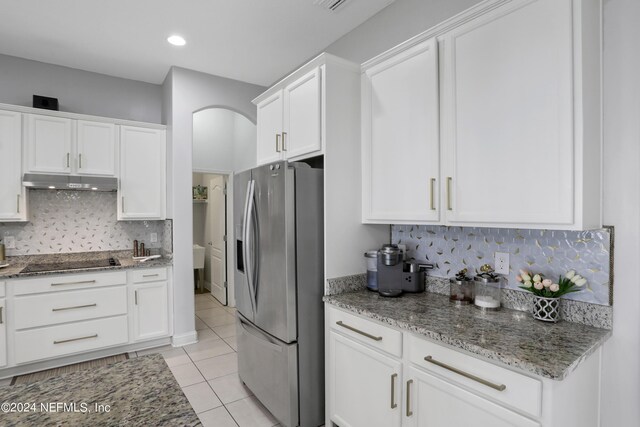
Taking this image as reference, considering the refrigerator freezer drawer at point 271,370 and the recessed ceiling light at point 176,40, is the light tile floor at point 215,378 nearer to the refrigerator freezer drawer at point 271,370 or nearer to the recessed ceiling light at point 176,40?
the refrigerator freezer drawer at point 271,370

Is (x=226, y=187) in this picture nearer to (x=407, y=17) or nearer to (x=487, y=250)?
(x=407, y=17)

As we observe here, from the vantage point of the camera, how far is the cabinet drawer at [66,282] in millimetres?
2994

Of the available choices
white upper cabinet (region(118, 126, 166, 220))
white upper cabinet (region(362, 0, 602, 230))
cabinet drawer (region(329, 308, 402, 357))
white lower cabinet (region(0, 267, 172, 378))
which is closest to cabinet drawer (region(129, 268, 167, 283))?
white lower cabinet (region(0, 267, 172, 378))

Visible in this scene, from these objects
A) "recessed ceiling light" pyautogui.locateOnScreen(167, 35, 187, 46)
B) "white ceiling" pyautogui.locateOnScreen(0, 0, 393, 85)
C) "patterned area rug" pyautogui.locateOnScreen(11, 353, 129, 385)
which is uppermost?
"white ceiling" pyautogui.locateOnScreen(0, 0, 393, 85)

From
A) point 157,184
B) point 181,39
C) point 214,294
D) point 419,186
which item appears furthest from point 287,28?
point 214,294

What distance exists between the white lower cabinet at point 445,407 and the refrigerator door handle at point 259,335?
3.02ft

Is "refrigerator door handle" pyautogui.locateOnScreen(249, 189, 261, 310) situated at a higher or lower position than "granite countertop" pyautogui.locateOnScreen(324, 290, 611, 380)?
higher

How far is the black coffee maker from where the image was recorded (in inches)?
85.0

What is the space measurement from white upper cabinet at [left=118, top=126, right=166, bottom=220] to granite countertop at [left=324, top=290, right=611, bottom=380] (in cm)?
273

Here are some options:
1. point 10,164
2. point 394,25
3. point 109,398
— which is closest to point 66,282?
point 10,164

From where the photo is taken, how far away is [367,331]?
1.89 meters

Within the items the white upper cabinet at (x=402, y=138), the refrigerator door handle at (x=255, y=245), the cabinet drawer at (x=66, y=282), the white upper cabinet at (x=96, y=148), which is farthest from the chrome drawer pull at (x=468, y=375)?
the white upper cabinet at (x=96, y=148)

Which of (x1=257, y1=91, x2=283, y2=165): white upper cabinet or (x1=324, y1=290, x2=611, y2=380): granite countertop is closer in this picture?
(x1=324, y1=290, x2=611, y2=380): granite countertop

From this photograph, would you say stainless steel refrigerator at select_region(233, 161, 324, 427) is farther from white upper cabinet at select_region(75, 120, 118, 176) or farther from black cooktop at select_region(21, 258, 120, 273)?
white upper cabinet at select_region(75, 120, 118, 176)
